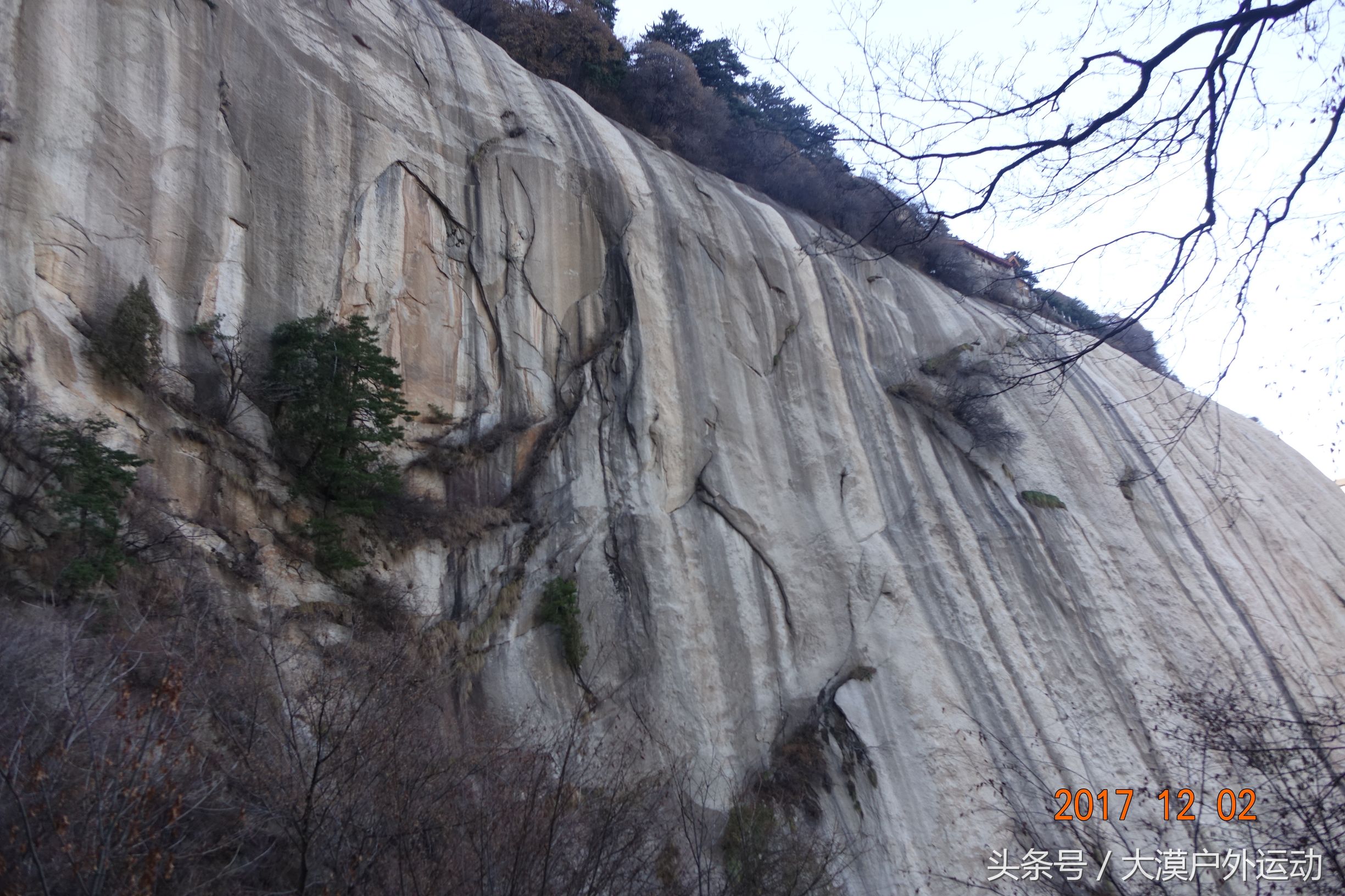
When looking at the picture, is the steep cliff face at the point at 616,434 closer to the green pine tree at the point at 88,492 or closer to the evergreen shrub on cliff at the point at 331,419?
the evergreen shrub on cliff at the point at 331,419

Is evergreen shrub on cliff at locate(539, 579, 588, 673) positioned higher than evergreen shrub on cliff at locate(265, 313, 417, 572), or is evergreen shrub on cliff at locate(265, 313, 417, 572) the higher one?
evergreen shrub on cliff at locate(265, 313, 417, 572)

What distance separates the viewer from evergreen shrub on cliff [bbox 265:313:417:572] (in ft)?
37.5

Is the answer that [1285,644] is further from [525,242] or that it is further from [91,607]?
[91,607]

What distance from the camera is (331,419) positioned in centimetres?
1149

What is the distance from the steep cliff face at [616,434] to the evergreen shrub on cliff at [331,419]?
1.53 feet

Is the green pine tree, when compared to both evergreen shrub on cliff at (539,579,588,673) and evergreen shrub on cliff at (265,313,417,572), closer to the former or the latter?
evergreen shrub on cliff at (265,313,417,572)

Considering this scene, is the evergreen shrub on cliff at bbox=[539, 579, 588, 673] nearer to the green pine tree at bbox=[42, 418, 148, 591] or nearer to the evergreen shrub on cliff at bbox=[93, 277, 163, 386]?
the green pine tree at bbox=[42, 418, 148, 591]

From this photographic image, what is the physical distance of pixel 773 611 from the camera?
1332 centimetres

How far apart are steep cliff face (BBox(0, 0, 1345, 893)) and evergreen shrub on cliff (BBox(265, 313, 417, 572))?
0.47 metres

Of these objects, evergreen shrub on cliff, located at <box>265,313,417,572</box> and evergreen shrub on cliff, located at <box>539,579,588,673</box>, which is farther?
Answer: evergreen shrub on cliff, located at <box>539,579,588,673</box>

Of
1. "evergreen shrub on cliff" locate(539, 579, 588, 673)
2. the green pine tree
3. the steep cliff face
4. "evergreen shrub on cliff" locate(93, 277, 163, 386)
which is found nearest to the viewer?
the green pine tree

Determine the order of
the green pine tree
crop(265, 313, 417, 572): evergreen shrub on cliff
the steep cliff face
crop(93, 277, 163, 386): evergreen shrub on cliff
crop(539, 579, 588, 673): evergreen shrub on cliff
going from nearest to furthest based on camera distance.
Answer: the green pine tree, crop(93, 277, 163, 386): evergreen shrub on cliff, the steep cliff face, crop(265, 313, 417, 572): evergreen shrub on cliff, crop(539, 579, 588, 673): evergreen shrub on cliff

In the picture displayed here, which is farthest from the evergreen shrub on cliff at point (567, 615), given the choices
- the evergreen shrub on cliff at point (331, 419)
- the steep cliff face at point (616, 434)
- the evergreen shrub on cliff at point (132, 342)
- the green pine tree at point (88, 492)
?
the evergreen shrub on cliff at point (132, 342)

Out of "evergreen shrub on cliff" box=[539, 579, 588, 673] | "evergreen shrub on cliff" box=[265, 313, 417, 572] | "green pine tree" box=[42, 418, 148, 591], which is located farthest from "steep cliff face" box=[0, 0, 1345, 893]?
"green pine tree" box=[42, 418, 148, 591]
